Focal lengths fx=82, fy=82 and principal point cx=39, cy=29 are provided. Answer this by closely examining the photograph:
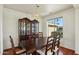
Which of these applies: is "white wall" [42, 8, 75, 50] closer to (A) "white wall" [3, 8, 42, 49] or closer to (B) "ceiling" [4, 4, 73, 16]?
(B) "ceiling" [4, 4, 73, 16]

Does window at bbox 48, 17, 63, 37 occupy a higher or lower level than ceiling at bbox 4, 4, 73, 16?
lower

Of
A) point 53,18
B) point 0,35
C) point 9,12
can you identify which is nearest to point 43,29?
point 53,18

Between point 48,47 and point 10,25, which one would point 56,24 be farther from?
point 48,47

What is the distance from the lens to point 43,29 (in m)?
4.04

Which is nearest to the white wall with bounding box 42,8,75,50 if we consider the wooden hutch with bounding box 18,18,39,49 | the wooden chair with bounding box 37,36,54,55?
the wooden hutch with bounding box 18,18,39,49

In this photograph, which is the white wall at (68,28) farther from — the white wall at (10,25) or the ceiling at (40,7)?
the white wall at (10,25)

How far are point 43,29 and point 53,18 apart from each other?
0.74m

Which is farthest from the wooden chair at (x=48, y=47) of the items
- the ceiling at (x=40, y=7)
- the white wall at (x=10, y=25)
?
the white wall at (x=10, y=25)

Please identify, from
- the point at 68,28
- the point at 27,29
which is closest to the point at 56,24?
the point at 68,28

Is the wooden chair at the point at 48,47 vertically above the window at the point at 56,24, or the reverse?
the window at the point at 56,24
